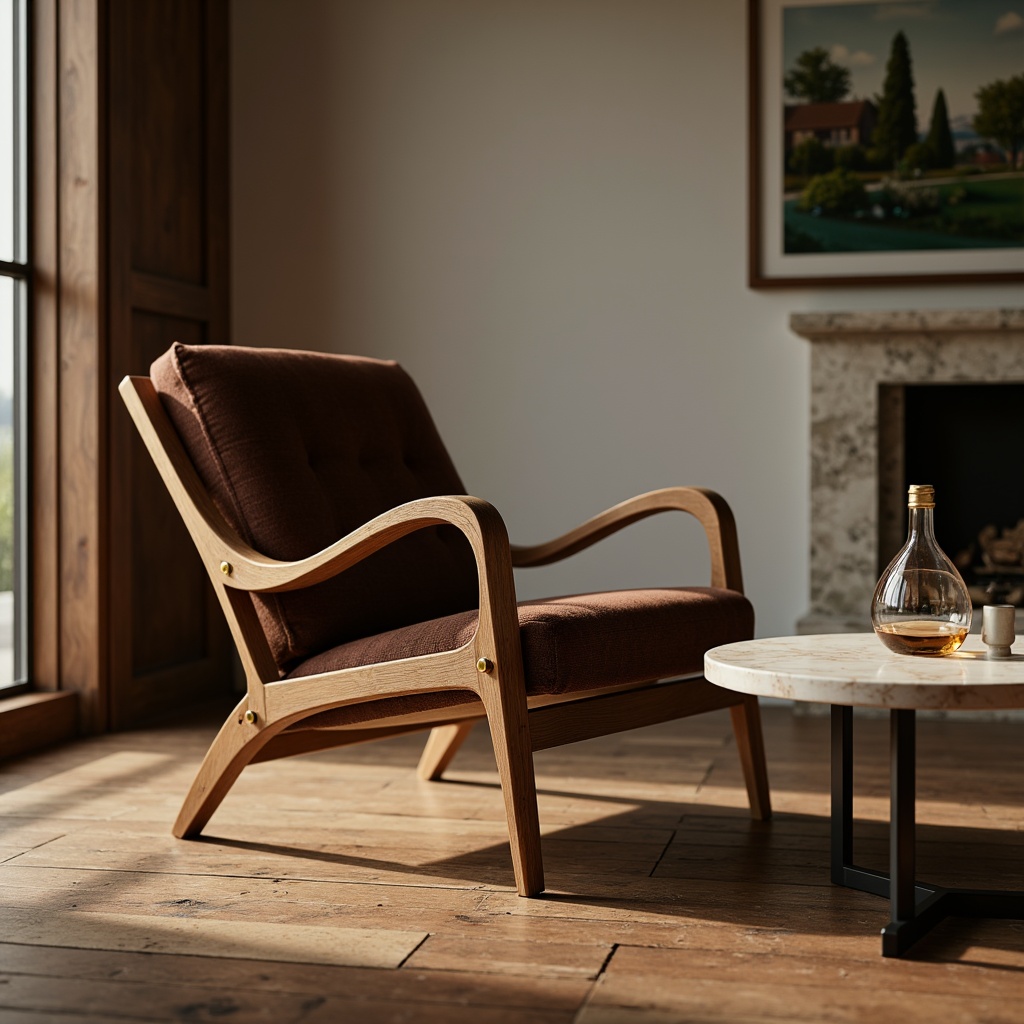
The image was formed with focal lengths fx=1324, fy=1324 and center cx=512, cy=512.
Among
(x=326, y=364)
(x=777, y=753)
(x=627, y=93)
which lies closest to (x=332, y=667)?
(x=326, y=364)

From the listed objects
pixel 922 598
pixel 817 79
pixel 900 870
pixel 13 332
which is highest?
pixel 817 79

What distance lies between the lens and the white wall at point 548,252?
388cm

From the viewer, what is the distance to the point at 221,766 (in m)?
2.20

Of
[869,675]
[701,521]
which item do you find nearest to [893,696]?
[869,675]

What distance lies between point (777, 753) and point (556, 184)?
1.86 metres

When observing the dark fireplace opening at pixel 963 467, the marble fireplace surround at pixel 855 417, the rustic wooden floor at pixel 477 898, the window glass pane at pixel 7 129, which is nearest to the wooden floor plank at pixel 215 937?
the rustic wooden floor at pixel 477 898

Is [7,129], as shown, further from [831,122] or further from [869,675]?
[869,675]

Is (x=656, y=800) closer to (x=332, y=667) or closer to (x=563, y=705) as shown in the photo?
(x=563, y=705)

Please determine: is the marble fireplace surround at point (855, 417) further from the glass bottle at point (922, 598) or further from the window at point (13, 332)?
the window at point (13, 332)

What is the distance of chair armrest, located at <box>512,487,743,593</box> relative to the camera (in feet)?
7.90

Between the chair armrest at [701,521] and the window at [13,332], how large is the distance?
1.40 meters

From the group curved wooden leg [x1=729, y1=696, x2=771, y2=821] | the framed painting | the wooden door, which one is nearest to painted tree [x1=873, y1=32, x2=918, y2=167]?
the framed painting

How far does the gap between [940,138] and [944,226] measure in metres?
0.25

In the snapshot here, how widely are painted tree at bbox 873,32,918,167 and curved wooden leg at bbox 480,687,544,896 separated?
101 inches
